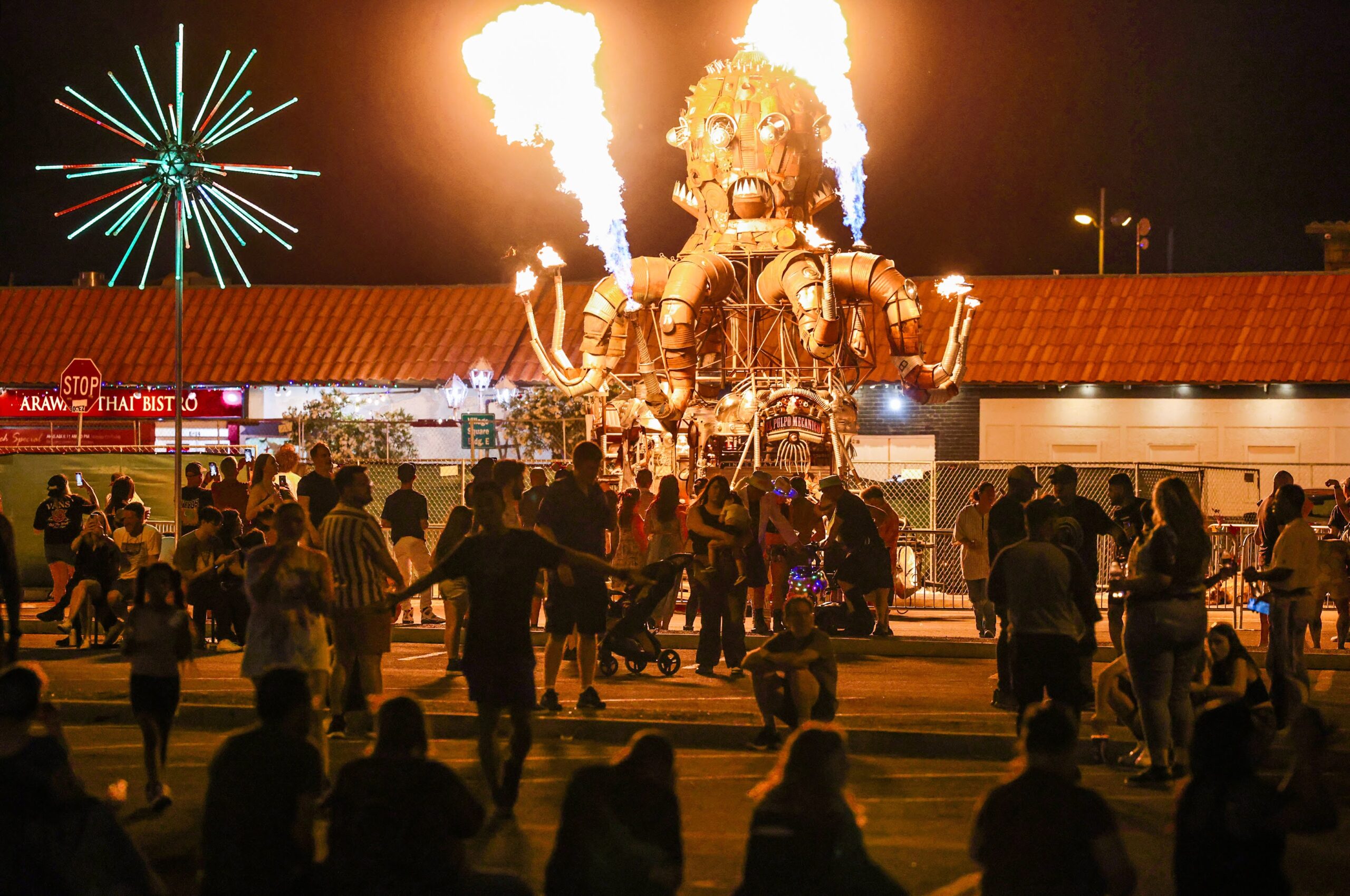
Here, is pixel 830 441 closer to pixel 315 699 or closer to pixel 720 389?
pixel 720 389

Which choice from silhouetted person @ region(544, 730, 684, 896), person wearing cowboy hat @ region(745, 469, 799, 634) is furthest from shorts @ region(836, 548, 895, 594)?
silhouetted person @ region(544, 730, 684, 896)

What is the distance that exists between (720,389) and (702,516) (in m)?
14.0

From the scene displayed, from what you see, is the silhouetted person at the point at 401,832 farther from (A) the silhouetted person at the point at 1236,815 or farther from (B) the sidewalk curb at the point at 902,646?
(B) the sidewalk curb at the point at 902,646

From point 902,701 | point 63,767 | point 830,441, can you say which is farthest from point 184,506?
point 63,767

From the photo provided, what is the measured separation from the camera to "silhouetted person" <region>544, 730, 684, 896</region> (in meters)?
5.01

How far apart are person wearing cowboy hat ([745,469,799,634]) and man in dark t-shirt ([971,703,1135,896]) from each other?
951 centimetres

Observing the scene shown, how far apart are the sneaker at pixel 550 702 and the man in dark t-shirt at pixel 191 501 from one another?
24.7 feet

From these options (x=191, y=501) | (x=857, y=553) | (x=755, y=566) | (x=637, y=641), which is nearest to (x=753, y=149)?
(x=857, y=553)

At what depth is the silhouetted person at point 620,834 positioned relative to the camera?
5.01 metres

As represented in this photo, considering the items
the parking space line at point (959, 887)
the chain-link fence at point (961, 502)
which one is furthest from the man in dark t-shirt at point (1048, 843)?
the chain-link fence at point (961, 502)

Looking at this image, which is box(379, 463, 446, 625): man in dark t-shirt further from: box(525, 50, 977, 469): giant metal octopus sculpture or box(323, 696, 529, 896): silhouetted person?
box(323, 696, 529, 896): silhouetted person

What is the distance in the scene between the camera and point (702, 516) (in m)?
13.8

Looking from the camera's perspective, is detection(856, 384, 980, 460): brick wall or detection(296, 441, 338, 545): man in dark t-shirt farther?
detection(856, 384, 980, 460): brick wall

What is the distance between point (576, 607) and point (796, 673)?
1.95 m
